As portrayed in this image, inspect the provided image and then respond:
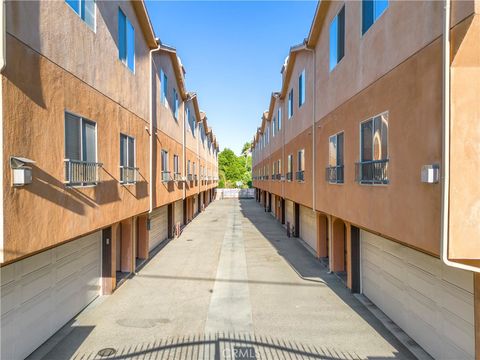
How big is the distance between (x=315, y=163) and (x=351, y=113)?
14.4 ft

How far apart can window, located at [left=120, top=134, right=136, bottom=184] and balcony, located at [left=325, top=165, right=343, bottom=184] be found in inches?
301

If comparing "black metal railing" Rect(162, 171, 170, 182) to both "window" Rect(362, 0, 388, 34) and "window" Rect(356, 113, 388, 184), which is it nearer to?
"window" Rect(356, 113, 388, 184)

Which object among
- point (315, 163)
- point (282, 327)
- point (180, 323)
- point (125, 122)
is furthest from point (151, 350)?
point (315, 163)

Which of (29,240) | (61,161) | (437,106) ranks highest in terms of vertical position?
(437,106)

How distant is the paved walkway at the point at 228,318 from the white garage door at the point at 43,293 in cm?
40

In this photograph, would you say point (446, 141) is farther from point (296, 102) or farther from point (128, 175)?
point (296, 102)

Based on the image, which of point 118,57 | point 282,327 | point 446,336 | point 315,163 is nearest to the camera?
point 446,336

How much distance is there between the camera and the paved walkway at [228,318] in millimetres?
7512

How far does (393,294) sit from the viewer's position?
9.12 m

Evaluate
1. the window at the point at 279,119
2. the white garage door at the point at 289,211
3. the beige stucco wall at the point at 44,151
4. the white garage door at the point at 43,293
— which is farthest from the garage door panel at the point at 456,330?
the window at the point at 279,119

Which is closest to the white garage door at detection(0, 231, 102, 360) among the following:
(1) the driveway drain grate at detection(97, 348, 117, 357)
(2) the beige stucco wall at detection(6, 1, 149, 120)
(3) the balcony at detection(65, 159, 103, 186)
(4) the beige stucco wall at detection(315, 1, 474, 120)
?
(1) the driveway drain grate at detection(97, 348, 117, 357)

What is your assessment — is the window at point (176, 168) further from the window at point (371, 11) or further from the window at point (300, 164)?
the window at point (371, 11)

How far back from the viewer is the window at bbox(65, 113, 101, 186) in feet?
23.8

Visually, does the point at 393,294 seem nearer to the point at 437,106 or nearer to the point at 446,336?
the point at 446,336
